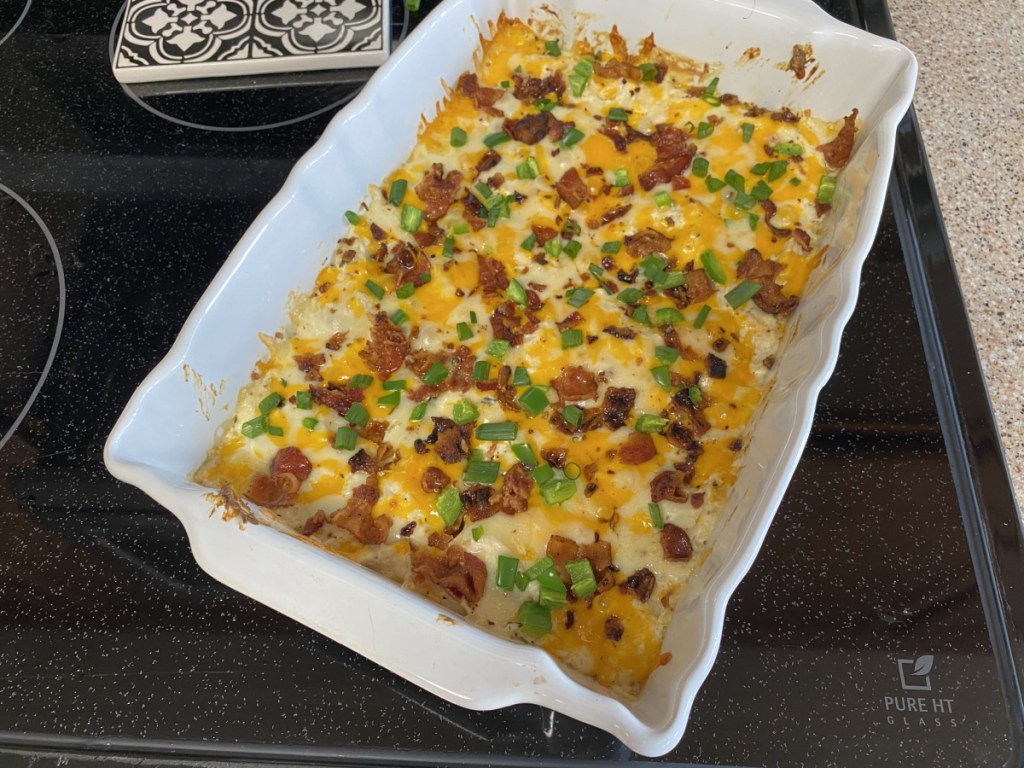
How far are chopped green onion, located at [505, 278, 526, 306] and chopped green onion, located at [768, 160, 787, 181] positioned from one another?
0.60 meters

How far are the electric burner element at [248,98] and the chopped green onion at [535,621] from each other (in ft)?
4.50

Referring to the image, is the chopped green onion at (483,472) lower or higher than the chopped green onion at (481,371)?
lower

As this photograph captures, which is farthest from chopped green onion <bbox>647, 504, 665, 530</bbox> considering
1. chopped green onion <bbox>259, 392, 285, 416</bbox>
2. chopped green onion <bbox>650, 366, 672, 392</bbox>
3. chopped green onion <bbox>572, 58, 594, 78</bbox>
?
chopped green onion <bbox>572, 58, 594, 78</bbox>

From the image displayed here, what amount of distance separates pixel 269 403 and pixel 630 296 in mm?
738

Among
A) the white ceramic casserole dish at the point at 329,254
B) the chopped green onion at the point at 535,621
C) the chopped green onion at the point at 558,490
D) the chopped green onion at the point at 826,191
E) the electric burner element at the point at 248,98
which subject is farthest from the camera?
the electric burner element at the point at 248,98

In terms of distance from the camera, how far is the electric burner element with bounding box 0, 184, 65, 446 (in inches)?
66.1

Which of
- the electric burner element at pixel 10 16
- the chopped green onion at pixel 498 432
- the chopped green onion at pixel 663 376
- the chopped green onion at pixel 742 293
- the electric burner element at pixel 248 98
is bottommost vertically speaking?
the chopped green onion at pixel 498 432

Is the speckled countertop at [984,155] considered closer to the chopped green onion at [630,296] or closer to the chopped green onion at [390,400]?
the chopped green onion at [630,296]

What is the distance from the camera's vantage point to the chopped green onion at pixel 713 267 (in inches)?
62.3

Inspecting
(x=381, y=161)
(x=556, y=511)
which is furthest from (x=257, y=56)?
(x=556, y=511)

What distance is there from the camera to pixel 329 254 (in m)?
1.62

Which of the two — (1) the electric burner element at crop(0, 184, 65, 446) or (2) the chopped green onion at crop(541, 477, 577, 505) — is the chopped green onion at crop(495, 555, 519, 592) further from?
(1) the electric burner element at crop(0, 184, 65, 446)

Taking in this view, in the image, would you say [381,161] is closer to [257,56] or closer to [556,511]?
[257,56]

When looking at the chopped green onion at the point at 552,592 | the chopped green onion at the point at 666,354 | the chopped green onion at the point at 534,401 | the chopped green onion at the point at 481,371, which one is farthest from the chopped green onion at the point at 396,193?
the chopped green onion at the point at 552,592
